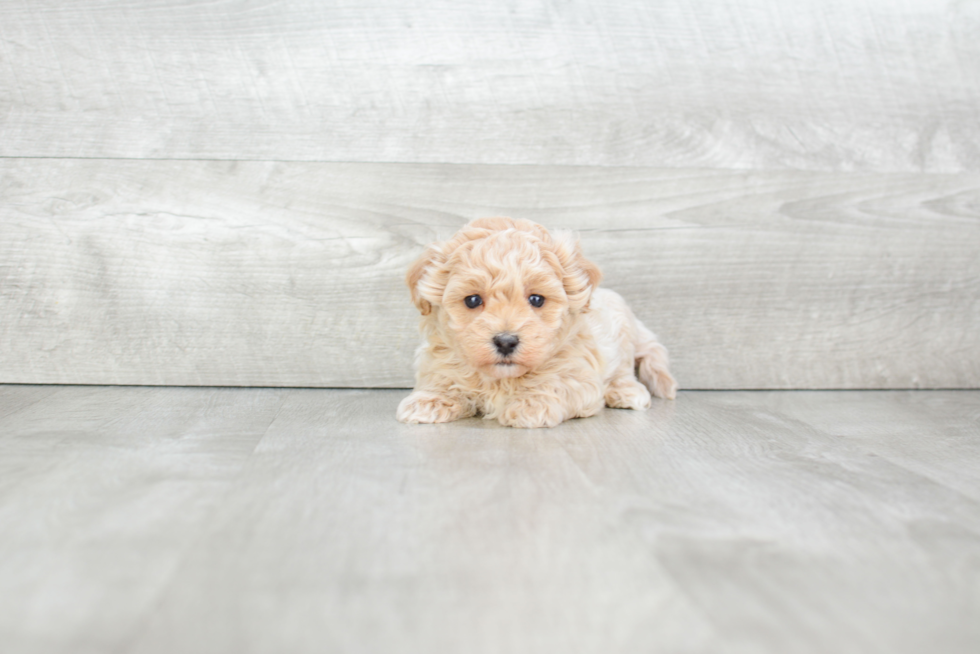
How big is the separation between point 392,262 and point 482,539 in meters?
1.38

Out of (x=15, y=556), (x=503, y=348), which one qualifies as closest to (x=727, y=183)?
(x=503, y=348)

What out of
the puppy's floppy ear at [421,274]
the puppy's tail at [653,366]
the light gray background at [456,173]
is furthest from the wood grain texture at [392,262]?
the puppy's floppy ear at [421,274]

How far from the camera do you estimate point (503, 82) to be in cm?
219

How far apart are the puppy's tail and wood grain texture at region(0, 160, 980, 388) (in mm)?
138

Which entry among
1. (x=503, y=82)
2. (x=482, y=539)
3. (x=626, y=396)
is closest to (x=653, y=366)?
(x=626, y=396)

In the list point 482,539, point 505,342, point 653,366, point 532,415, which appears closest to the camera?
point 482,539

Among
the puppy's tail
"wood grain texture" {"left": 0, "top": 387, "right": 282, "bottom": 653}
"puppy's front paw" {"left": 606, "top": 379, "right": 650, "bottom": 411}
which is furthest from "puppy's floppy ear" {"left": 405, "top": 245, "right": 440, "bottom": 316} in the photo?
the puppy's tail

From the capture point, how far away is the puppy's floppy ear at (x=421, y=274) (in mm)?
1669

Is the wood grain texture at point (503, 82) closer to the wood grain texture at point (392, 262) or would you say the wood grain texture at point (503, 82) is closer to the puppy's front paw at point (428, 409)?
the wood grain texture at point (392, 262)

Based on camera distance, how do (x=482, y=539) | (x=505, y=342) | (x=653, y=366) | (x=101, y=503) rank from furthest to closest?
1. (x=653, y=366)
2. (x=505, y=342)
3. (x=101, y=503)
4. (x=482, y=539)

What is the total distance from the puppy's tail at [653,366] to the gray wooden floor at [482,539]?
18.8 inches

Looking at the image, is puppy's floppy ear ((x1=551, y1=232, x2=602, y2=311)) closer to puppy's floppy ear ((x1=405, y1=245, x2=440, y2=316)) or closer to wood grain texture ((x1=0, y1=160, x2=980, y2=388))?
puppy's floppy ear ((x1=405, y1=245, x2=440, y2=316))

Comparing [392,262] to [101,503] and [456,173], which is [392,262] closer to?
[456,173]

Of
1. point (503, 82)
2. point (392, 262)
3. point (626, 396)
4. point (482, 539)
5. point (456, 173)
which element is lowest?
point (626, 396)
